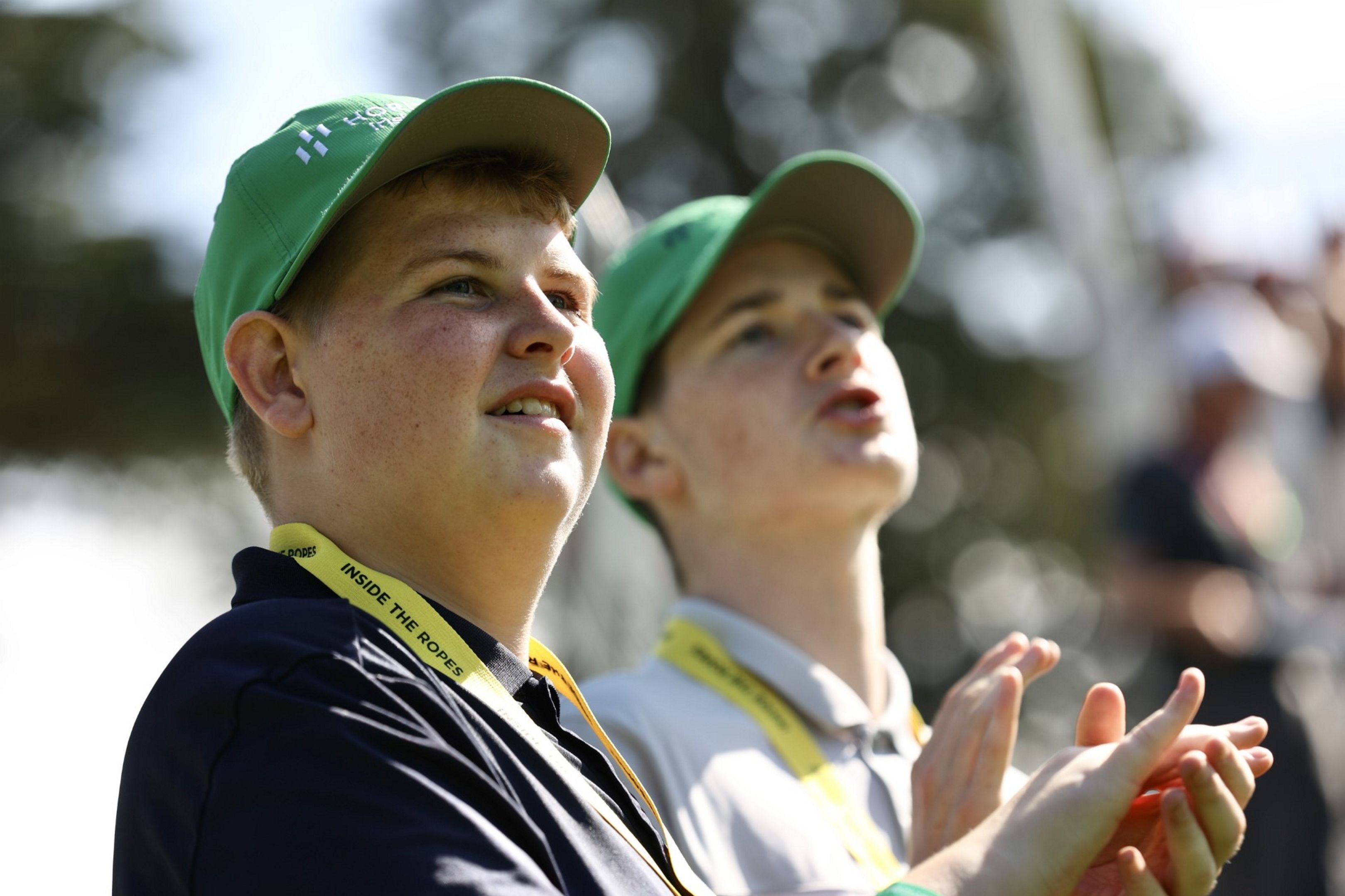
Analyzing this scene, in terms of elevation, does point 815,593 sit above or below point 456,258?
below

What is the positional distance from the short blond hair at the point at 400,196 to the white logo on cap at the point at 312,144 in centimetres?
9

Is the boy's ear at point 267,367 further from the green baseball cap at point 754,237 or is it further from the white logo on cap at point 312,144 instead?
the green baseball cap at point 754,237

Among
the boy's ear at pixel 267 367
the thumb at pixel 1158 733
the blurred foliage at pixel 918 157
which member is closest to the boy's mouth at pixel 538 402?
the boy's ear at pixel 267 367

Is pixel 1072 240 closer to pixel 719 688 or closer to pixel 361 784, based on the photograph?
pixel 719 688

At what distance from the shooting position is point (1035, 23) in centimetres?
1144

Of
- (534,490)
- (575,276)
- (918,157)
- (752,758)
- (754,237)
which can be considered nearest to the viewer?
(534,490)

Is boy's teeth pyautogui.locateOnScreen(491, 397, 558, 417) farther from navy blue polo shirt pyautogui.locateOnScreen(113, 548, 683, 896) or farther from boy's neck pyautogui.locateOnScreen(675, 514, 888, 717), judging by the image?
boy's neck pyautogui.locateOnScreen(675, 514, 888, 717)

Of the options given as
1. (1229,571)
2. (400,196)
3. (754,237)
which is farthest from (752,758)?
(1229,571)

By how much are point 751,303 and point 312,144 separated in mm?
1435

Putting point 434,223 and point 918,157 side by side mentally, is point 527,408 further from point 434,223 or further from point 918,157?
point 918,157

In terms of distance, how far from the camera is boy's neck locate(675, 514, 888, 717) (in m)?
3.21

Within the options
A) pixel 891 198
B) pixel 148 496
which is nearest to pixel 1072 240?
pixel 148 496

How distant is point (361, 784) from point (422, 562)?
514 mm

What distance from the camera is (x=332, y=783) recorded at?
1.53m
